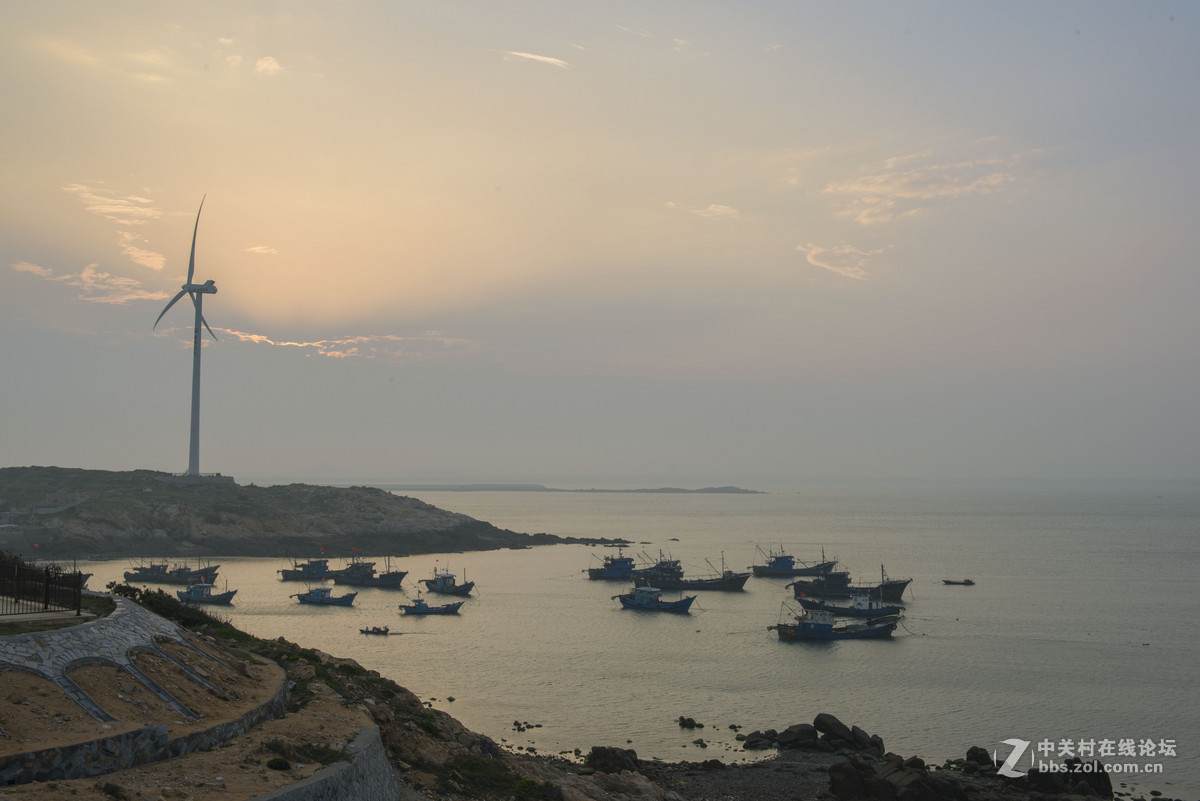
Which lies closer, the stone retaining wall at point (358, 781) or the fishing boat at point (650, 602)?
the stone retaining wall at point (358, 781)

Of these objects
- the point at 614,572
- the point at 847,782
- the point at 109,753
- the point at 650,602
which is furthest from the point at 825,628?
the point at 109,753

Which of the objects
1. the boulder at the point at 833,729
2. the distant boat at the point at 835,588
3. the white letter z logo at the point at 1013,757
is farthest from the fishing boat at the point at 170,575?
the white letter z logo at the point at 1013,757

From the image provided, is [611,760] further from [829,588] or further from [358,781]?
[829,588]

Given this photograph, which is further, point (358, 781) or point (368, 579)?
point (368, 579)

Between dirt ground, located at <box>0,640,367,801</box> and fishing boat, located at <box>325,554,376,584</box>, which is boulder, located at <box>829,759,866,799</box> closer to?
dirt ground, located at <box>0,640,367,801</box>

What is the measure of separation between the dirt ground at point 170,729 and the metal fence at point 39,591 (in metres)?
2.92

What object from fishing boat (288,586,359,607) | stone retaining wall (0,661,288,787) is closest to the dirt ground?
stone retaining wall (0,661,288,787)

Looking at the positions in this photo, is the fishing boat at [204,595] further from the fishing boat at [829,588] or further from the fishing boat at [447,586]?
the fishing boat at [829,588]

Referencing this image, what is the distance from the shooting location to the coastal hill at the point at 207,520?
12206cm

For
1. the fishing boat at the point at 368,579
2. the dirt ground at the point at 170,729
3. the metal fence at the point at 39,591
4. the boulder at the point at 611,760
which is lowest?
the fishing boat at the point at 368,579

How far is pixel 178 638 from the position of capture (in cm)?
2231

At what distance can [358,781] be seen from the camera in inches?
745

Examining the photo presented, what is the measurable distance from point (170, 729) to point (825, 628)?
63008mm

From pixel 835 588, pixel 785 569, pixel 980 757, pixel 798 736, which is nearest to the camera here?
pixel 980 757
